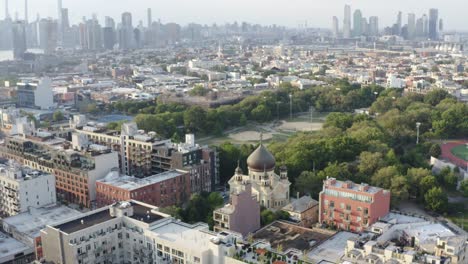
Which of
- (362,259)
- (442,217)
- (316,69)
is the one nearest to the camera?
(362,259)

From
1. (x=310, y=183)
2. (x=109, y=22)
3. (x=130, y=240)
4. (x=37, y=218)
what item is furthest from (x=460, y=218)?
(x=109, y=22)

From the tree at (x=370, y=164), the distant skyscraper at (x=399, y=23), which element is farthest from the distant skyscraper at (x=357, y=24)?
the tree at (x=370, y=164)

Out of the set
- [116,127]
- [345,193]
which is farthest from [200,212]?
[116,127]

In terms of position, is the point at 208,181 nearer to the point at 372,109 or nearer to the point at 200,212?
the point at 200,212

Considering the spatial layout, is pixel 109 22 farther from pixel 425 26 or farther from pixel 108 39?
pixel 425 26

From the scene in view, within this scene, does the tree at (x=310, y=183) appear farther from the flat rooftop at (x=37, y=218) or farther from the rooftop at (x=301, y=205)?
the flat rooftop at (x=37, y=218)

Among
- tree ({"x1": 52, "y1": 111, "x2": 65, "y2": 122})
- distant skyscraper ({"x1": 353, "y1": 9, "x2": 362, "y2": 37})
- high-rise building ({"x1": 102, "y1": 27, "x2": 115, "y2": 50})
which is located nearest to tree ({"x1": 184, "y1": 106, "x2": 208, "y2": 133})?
tree ({"x1": 52, "y1": 111, "x2": 65, "y2": 122})
